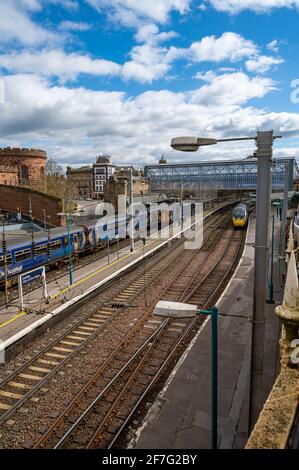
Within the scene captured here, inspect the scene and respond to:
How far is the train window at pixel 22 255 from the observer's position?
1878 centimetres

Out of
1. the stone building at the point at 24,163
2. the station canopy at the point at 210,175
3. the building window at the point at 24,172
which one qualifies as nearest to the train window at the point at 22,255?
the stone building at the point at 24,163

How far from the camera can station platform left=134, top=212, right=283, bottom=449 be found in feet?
24.1

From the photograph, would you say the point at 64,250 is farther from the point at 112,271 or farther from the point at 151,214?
the point at 151,214

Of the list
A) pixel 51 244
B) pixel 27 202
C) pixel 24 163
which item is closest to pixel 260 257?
pixel 51 244

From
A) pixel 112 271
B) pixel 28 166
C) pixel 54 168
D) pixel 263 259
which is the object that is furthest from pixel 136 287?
pixel 54 168

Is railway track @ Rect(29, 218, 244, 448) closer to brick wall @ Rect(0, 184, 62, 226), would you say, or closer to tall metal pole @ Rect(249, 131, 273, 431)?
tall metal pole @ Rect(249, 131, 273, 431)

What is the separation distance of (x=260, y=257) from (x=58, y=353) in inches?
345

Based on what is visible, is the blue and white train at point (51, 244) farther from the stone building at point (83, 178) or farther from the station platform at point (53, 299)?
the stone building at point (83, 178)

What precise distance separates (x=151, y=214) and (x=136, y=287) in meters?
21.7

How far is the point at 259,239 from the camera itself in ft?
18.0

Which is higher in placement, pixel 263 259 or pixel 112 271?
pixel 263 259

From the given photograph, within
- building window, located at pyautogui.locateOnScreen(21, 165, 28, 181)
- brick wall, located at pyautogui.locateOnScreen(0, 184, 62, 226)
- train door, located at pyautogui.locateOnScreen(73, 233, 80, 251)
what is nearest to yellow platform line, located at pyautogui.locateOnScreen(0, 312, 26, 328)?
train door, located at pyautogui.locateOnScreen(73, 233, 80, 251)

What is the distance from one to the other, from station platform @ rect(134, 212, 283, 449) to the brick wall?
96.2 feet
